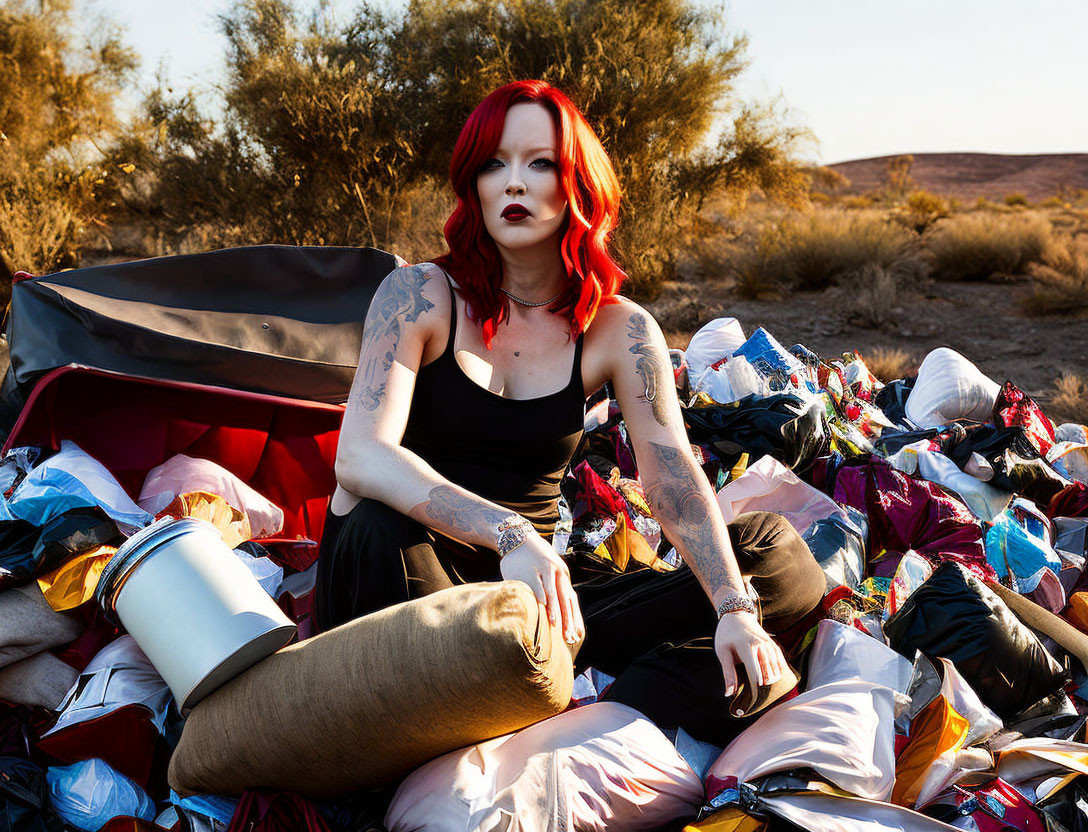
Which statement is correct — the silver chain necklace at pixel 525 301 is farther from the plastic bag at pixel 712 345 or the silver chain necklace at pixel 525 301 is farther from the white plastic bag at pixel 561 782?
the plastic bag at pixel 712 345

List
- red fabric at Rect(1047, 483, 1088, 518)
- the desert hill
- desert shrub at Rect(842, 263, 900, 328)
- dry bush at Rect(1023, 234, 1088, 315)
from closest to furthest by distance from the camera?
1. red fabric at Rect(1047, 483, 1088, 518)
2. desert shrub at Rect(842, 263, 900, 328)
3. dry bush at Rect(1023, 234, 1088, 315)
4. the desert hill

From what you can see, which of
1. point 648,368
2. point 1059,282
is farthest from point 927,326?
point 648,368

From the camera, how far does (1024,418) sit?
3.34 meters

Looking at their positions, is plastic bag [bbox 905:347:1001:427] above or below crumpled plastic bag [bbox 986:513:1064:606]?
above

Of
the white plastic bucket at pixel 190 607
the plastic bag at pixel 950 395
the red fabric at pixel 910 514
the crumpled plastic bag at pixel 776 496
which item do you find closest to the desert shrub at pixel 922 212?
the plastic bag at pixel 950 395

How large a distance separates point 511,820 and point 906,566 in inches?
58.8

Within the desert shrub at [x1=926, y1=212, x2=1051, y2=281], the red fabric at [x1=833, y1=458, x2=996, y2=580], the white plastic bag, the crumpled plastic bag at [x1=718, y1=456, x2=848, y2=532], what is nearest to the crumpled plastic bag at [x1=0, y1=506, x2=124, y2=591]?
the white plastic bag

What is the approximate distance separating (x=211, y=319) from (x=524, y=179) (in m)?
1.28

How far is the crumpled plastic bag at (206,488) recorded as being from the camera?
2457 mm

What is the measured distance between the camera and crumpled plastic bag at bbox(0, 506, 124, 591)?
191 centimetres

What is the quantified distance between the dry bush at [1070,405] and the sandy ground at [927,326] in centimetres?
63

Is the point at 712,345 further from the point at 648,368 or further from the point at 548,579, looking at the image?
the point at 548,579

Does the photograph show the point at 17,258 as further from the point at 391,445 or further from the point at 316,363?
the point at 391,445

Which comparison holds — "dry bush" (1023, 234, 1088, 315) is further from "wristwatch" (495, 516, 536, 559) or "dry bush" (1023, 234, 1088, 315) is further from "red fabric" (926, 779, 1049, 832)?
"wristwatch" (495, 516, 536, 559)
